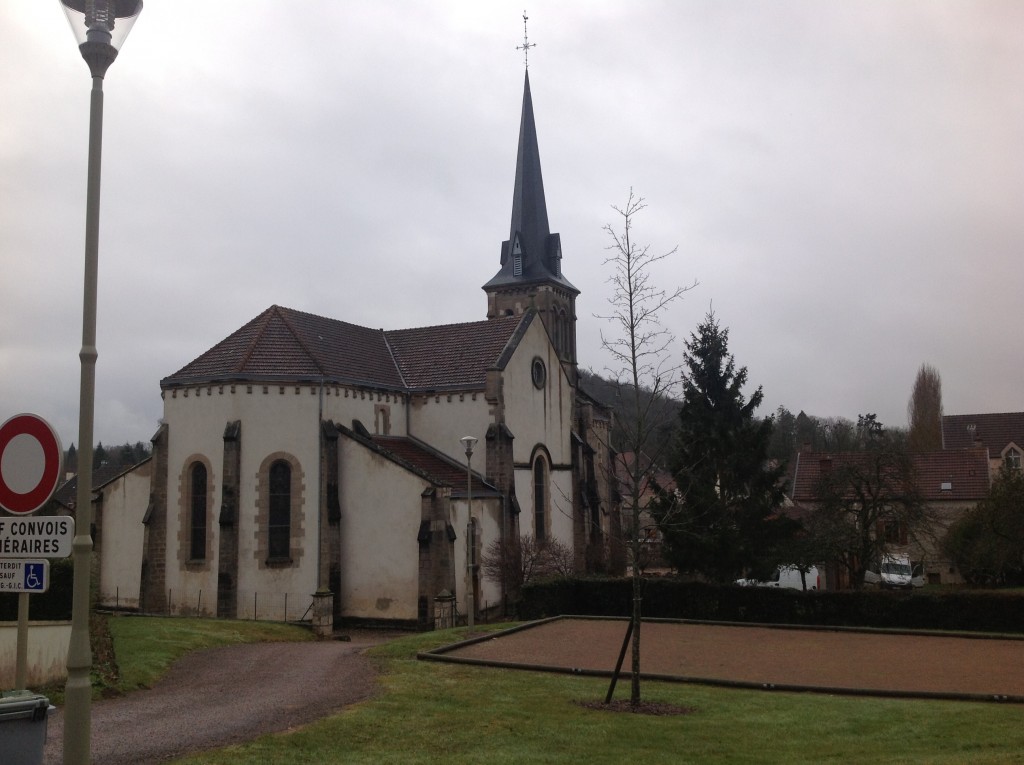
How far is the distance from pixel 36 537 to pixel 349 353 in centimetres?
2864

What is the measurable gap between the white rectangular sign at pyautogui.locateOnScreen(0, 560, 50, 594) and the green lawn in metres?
3.31

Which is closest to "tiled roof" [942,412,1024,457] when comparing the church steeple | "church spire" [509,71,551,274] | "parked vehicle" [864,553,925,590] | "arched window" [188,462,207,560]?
"parked vehicle" [864,553,925,590]

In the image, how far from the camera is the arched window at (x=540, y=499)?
125 ft

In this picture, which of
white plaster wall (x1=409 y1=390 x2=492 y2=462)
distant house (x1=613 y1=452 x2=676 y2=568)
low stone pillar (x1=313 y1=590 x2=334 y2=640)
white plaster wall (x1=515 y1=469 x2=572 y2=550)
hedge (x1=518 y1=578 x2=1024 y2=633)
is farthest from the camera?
white plaster wall (x1=515 y1=469 x2=572 y2=550)

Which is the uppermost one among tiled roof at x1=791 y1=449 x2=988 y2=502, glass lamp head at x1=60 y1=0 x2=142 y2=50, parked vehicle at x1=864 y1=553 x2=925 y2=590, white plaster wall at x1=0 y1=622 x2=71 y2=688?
glass lamp head at x1=60 y1=0 x2=142 y2=50

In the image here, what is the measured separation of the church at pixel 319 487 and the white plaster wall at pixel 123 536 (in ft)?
0.20

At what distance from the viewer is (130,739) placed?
11250mm

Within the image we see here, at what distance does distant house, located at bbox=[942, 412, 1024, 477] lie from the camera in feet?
231

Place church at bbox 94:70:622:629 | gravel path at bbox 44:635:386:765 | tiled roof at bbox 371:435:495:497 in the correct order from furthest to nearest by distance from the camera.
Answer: tiled roof at bbox 371:435:495:497 < church at bbox 94:70:622:629 < gravel path at bbox 44:635:386:765

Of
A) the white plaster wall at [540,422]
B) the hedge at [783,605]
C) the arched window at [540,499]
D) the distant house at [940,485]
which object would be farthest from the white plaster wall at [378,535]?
the distant house at [940,485]

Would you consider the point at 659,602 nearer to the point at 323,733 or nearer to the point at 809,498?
the point at 323,733

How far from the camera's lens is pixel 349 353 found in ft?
118

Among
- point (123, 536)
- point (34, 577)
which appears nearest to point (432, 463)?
point (123, 536)

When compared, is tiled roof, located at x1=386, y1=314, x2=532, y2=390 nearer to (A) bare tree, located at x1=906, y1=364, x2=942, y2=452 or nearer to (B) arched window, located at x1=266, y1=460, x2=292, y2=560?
(B) arched window, located at x1=266, y1=460, x2=292, y2=560
